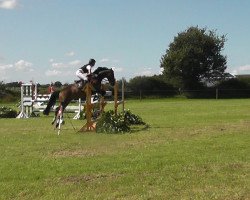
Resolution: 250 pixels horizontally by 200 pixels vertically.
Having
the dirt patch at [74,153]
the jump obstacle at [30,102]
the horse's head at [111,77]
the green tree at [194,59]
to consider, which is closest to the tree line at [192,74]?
the green tree at [194,59]

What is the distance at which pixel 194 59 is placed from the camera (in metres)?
63.2

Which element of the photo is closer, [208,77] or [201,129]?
[201,129]

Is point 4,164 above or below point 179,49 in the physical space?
below

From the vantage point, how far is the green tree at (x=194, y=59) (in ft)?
204

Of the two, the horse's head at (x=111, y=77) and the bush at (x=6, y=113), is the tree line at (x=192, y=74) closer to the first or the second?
Result: the bush at (x=6, y=113)

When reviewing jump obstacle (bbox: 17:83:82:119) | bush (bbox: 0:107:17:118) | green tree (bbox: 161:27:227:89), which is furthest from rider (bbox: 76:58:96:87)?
green tree (bbox: 161:27:227:89)

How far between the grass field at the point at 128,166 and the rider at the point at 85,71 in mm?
2891

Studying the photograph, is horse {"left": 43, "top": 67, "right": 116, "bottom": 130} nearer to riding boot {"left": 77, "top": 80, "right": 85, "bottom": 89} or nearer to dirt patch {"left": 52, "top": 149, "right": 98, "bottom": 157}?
riding boot {"left": 77, "top": 80, "right": 85, "bottom": 89}

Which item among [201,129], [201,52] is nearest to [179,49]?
[201,52]

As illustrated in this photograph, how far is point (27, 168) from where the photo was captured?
8891 millimetres

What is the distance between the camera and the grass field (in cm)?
688

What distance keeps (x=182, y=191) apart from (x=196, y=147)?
4254 millimetres

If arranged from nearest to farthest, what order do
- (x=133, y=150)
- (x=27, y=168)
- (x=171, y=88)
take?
(x=27, y=168)
(x=133, y=150)
(x=171, y=88)

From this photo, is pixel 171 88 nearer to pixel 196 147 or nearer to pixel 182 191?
pixel 196 147
